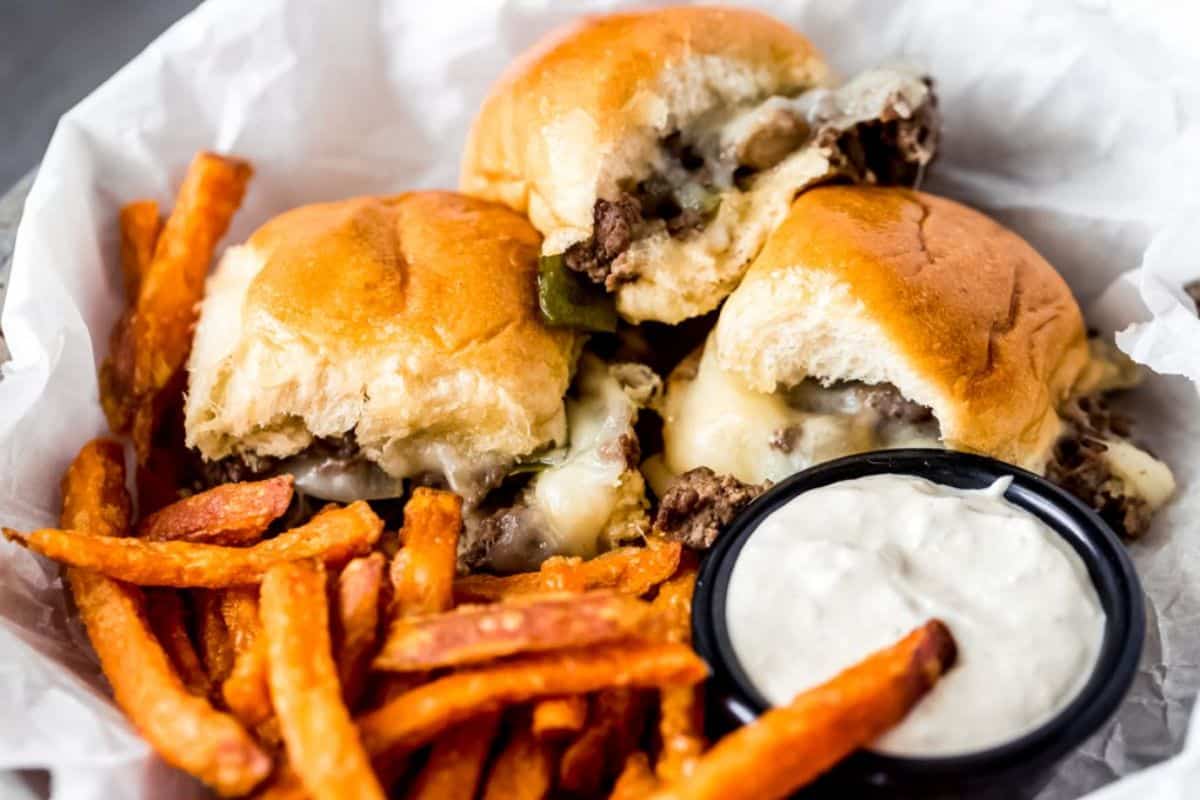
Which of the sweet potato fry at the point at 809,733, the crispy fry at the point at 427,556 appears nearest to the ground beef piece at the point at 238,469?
the crispy fry at the point at 427,556

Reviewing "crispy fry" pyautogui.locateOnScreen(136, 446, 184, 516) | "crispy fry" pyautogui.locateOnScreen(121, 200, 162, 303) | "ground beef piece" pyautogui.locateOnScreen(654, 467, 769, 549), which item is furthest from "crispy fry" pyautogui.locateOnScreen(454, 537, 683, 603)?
"crispy fry" pyautogui.locateOnScreen(121, 200, 162, 303)

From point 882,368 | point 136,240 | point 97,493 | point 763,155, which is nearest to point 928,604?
point 882,368

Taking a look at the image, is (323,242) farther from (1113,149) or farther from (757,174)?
(1113,149)

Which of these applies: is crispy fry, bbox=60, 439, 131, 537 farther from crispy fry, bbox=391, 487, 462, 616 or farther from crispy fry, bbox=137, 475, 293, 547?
crispy fry, bbox=391, 487, 462, 616

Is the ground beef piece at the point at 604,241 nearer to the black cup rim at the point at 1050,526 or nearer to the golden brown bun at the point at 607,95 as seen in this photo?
the golden brown bun at the point at 607,95

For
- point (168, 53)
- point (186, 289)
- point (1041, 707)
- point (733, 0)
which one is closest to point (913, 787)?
point (1041, 707)

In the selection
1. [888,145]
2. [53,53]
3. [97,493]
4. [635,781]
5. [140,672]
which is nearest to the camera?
[635,781]

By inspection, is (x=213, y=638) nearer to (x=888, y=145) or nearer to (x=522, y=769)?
(x=522, y=769)

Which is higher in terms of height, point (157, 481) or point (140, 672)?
point (140, 672)
